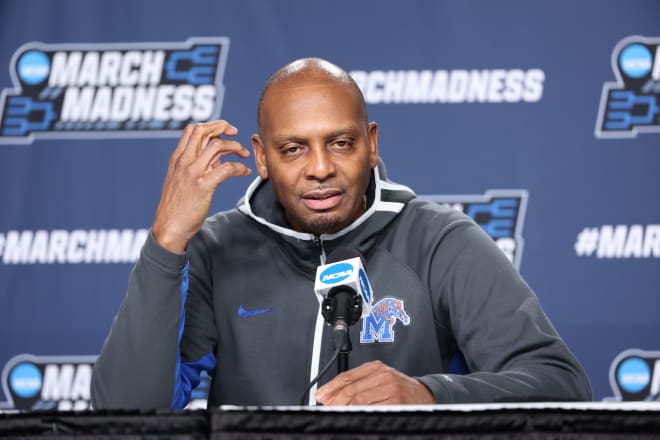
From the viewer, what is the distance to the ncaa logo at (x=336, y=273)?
1.29 metres

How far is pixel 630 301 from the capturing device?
2.96 m

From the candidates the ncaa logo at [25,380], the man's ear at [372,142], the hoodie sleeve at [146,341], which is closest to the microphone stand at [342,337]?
the hoodie sleeve at [146,341]

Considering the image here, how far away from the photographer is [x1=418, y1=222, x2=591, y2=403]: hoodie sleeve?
138 cm

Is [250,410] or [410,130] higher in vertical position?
[410,130]

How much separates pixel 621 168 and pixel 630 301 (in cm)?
46

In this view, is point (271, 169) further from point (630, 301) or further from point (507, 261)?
point (630, 301)

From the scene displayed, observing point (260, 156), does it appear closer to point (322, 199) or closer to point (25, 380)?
point (322, 199)

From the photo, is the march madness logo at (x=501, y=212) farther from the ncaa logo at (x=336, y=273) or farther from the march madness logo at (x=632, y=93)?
the ncaa logo at (x=336, y=273)

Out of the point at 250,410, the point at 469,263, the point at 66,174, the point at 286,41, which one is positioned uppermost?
the point at 286,41

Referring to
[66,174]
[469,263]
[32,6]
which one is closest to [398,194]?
[469,263]

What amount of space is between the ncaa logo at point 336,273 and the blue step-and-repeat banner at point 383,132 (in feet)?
5.85

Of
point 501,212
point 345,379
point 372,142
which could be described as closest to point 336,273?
point 345,379

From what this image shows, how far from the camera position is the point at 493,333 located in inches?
61.5

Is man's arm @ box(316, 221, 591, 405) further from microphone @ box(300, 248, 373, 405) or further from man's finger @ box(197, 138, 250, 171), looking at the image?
man's finger @ box(197, 138, 250, 171)
